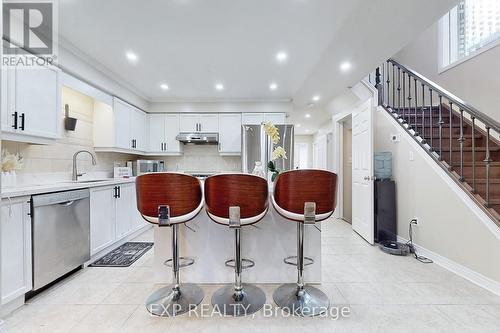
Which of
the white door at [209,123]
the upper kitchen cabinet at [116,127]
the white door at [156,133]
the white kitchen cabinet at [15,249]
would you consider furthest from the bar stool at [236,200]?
the white door at [156,133]

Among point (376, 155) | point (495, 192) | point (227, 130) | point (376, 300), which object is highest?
point (227, 130)

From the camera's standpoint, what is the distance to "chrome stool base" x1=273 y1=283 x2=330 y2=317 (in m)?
1.77

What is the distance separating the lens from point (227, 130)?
4895mm

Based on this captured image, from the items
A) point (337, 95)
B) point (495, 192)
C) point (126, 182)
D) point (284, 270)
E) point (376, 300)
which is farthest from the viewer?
point (337, 95)

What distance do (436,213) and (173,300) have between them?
116 inches

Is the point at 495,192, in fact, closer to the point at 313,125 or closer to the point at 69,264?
the point at 69,264

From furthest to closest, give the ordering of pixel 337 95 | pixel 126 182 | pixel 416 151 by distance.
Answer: pixel 337 95 < pixel 126 182 < pixel 416 151

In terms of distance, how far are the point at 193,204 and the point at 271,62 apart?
230cm

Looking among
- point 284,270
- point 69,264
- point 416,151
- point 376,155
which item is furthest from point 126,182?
point 416,151

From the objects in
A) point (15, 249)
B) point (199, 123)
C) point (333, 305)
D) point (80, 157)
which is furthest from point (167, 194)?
point (199, 123)

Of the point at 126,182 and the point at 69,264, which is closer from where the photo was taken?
the point at 69,264

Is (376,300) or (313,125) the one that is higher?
(313,125)

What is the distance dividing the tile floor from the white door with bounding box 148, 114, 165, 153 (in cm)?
279

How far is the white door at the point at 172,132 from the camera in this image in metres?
4.89
